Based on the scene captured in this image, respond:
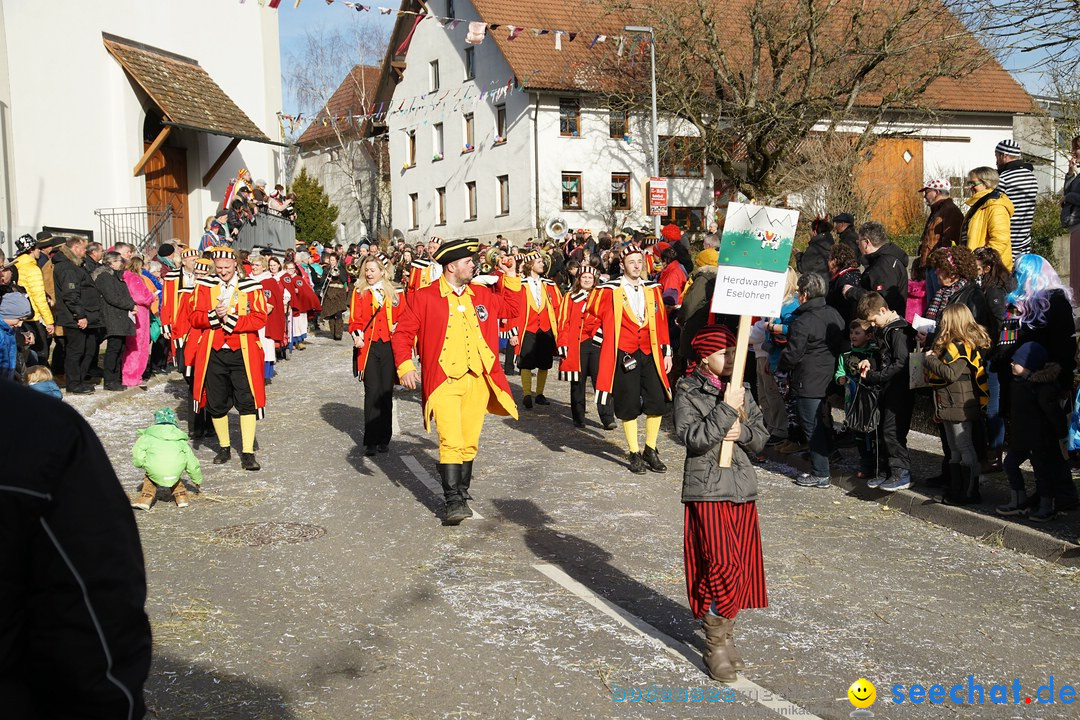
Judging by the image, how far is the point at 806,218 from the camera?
1134 inches

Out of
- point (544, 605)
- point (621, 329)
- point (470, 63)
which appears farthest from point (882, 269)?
point (470, 63)

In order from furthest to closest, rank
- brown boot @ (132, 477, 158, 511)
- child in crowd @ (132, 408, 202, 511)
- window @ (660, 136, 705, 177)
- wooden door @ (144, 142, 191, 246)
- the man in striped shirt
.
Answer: window @ (660, 136, 705, 177) → wooden door @ (144, 142, 191, 246) → the man in striped shirt → brown boot @ (132, 477, 158, 511) → child in crowd @ (132, 408, 202, 511)

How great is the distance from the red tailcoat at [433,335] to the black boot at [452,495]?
0.39 m

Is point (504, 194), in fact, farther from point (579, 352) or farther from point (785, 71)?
point (579, 352)

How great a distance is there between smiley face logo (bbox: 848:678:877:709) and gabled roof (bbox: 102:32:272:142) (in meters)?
23.7

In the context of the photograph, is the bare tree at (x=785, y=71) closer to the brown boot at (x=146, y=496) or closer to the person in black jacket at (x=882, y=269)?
the person in black jacket at (x=882, y=269)

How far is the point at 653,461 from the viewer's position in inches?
423

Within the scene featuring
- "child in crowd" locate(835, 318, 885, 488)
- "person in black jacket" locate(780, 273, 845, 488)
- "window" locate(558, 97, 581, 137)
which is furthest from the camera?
"window" locate(558, 97, 581, 137)

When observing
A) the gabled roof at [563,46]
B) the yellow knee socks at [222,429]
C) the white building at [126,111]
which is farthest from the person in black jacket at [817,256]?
the gabled roof at [563,46]

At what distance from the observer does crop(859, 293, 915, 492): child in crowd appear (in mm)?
9266

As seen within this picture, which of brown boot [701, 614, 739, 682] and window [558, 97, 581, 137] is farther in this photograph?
window [558, 97, 581, 137]

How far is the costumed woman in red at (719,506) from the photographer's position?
5.30 meters

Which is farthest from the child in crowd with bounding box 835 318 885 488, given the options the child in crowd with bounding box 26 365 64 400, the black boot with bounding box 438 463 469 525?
the child in crowd with bounding box 26 365 64 400

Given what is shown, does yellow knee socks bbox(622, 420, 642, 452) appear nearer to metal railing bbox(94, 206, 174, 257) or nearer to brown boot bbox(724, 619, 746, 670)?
brown boot bbox(724, 619, 746, 670)
